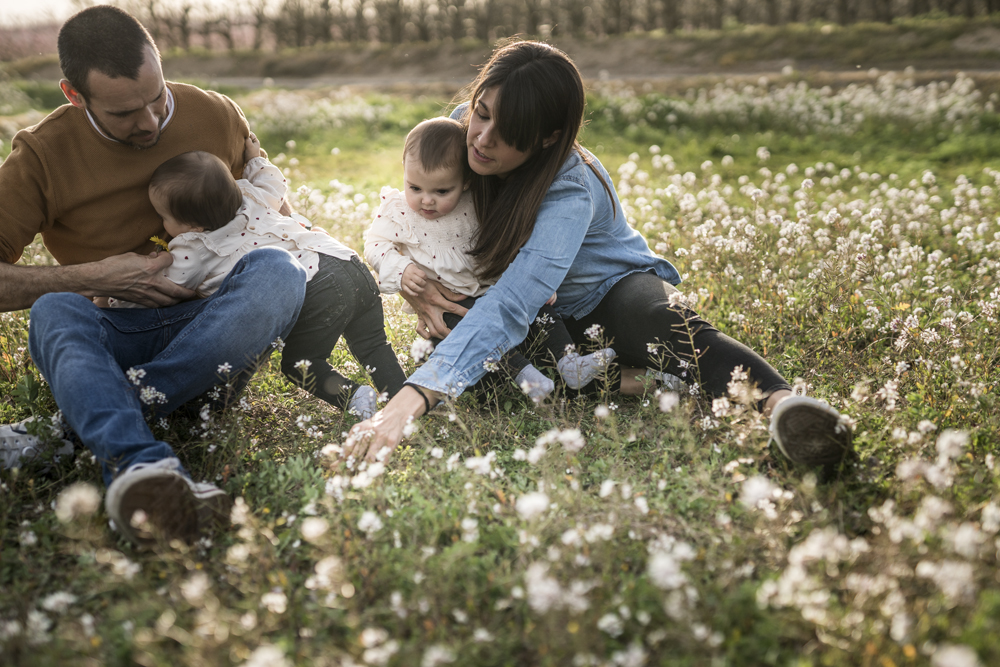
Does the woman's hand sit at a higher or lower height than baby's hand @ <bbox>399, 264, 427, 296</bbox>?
lower

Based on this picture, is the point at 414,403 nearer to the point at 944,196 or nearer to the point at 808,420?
the point at 808,420

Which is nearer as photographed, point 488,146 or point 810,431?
point 810,431

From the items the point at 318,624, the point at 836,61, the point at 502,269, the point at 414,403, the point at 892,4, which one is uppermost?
the point at 892,4

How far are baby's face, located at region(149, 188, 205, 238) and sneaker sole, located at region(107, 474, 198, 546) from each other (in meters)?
1.43

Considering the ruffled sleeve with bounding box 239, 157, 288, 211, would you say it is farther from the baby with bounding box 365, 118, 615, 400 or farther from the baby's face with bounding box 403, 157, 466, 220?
the baby's face with bounding box 403, 157, 466, 220

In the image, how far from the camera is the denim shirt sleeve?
2965mm

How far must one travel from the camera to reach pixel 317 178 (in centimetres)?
912

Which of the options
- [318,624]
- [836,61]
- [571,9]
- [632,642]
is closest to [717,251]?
[632,642]

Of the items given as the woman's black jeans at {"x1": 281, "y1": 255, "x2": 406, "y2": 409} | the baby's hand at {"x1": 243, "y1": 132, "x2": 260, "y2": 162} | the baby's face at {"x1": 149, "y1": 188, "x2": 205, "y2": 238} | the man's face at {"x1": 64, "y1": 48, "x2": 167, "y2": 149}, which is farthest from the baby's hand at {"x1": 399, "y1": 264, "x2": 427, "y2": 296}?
the man's face at {"x1": 64, "y1": 48, "x2": 167, "y2": 149}

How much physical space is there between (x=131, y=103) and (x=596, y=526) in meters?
2.75

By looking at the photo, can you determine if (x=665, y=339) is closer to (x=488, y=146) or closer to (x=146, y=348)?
(x=488, y=146)

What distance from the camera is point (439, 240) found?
359 centimetres

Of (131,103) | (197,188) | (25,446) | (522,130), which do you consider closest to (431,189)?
(522,130)

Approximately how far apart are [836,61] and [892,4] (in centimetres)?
577
